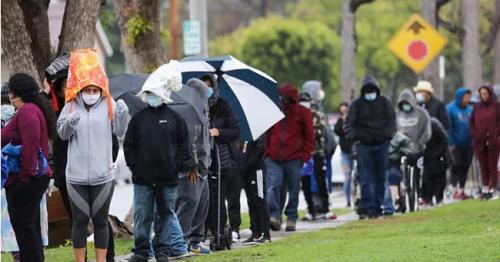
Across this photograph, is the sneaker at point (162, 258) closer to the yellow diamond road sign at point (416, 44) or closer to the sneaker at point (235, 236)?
the sneaker at point (235, 236)

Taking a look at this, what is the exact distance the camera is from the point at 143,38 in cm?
1911

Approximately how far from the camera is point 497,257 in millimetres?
11883

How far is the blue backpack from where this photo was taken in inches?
483

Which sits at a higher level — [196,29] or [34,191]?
[196,29]

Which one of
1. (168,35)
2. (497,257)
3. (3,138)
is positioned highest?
(168,35)

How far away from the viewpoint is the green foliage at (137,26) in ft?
61.8

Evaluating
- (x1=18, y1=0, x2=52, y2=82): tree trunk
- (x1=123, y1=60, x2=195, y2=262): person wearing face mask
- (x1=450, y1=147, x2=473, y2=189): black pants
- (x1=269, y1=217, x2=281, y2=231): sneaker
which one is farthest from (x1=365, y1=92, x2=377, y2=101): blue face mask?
(x1=123, y1=60, x2=195, y2=262): person wearing face mask

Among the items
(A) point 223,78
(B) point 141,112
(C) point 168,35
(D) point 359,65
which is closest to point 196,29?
(C) point 168,35

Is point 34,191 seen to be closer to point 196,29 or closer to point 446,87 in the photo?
→ point 196,29

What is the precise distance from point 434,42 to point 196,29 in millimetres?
6705

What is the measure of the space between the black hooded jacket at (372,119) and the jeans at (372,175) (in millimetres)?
136

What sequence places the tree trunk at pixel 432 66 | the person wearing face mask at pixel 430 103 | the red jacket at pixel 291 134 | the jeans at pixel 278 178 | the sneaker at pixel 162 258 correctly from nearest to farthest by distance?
the sneaker at pixel 162 258 < the red jacket at pixel 291 134 < the jeans at pixel 278 178 < the person wearing face mask at pixel 430 103 < the tree trunk at pixel 432 66

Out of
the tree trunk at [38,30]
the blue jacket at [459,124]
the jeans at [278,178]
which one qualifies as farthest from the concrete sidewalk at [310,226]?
the blue jacket at [459,124]

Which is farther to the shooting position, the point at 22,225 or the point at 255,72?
the point at 255,72
